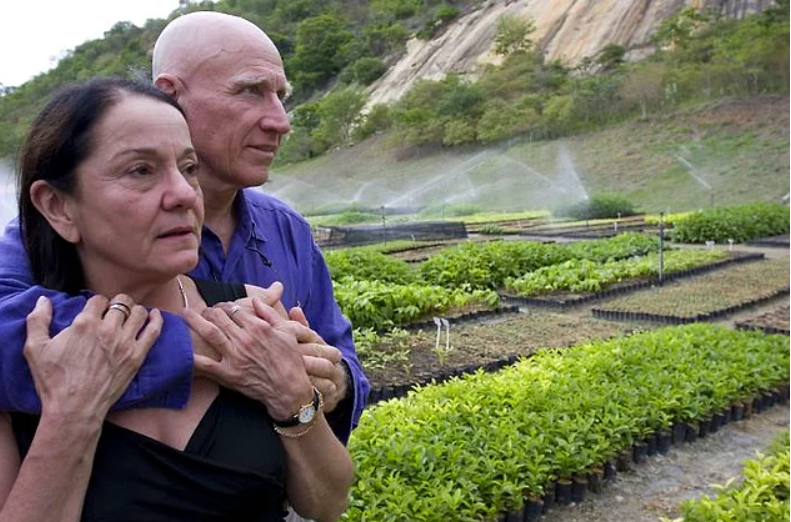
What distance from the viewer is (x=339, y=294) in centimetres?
890

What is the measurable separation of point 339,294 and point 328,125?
165 feet

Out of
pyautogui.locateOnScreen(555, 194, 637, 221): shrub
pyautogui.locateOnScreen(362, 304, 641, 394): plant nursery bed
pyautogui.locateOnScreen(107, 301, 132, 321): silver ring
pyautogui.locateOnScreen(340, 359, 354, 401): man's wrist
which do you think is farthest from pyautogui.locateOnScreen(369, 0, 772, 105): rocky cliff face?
pyautogui.locateOnScreen(107, 301, 132, 321): silver ring

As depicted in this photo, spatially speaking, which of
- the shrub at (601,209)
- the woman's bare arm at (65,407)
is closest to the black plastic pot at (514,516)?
the woman's bare arm at (65,407)

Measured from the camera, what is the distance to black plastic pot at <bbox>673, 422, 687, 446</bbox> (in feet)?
16.6

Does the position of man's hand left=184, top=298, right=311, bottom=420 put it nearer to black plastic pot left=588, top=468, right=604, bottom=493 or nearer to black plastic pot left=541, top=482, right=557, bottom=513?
black plastic pot left=541, top=482, right=557, bottom=513

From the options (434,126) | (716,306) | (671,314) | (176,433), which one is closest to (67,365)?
(176,433)

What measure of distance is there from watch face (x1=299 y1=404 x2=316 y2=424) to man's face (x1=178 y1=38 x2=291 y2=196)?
55cm

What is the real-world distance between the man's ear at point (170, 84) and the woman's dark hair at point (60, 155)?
0.68ft

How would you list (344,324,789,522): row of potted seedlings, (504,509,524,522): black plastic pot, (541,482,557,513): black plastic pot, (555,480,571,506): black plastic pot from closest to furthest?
1. (344,324,789,522): row of potted seedlings
2. (504,509,524,522): black plastic pot
3. (541,482,557,513): black plastic pot
4. (555,480,571,506): black plastic pot

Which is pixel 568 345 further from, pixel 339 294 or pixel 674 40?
pixel 674 40

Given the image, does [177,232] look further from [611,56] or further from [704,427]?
[611,56]

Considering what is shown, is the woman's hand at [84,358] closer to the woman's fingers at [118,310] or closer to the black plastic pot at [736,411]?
the woman's fingers at [118,310]

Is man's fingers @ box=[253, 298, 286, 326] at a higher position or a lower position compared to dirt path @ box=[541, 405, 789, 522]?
higher

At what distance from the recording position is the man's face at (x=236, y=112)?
1.55m
